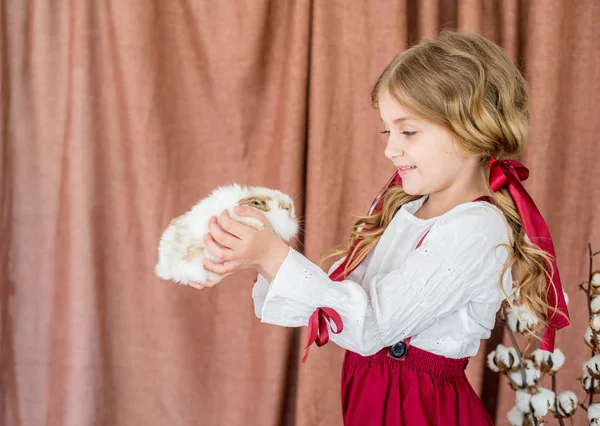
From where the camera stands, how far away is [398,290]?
90cm

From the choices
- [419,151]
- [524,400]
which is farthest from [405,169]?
[524,400]

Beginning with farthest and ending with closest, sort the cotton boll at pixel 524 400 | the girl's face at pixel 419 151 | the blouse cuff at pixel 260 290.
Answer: the cotton boll at pixel 524 400 < the blouse cuff at pixel 260 290 < the girl's face at pixel 419 151

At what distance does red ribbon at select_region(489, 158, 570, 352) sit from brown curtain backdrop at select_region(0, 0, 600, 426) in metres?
0.79

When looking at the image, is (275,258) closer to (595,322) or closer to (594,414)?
(595,322)

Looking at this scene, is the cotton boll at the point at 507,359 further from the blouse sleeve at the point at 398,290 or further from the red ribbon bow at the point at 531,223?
the blouse sleeve at the point at 398,290

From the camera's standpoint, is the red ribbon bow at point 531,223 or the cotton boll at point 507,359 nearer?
the red ribbon bow at point 531,223

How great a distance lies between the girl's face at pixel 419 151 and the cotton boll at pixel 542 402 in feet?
1.98

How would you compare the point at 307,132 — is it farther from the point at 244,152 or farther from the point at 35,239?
the point at 35,239

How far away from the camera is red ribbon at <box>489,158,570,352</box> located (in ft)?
3.19

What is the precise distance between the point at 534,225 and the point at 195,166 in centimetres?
112

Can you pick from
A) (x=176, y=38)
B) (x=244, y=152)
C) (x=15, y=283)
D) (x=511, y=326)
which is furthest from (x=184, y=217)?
(x=15, y=283)

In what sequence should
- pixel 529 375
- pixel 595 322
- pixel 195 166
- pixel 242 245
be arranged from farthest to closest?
pixel 195 166
pixel 529 375
pixel 595 322
pixel 242 245

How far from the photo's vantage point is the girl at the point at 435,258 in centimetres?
89

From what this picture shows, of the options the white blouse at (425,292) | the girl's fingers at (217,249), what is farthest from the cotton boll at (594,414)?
the girl's fingers at (217,249)
